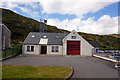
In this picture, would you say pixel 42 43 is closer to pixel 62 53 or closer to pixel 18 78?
pixel 62 53

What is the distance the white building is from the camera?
22062mm

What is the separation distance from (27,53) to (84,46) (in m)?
14.1

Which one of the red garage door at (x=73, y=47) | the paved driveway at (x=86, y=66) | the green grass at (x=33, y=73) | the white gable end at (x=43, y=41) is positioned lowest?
the paved driveway at (x=86, y=66)

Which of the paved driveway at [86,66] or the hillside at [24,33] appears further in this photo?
the hillside at [24,33]

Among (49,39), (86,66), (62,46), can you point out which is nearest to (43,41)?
(49,39)

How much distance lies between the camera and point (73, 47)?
22844 millimetres

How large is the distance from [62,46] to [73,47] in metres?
2.88

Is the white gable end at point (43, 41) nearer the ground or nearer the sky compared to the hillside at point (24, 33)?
nearer the ground

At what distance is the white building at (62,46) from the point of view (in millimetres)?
22062

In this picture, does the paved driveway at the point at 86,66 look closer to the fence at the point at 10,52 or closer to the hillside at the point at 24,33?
the fence at the point at 10,52

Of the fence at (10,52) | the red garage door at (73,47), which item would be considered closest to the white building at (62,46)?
the red garage door at (73,47)

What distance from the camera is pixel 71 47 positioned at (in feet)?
74.9

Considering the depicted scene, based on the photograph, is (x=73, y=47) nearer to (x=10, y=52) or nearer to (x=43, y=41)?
(x=43, y=41)

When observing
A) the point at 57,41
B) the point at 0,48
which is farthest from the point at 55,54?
the point at 0,48
